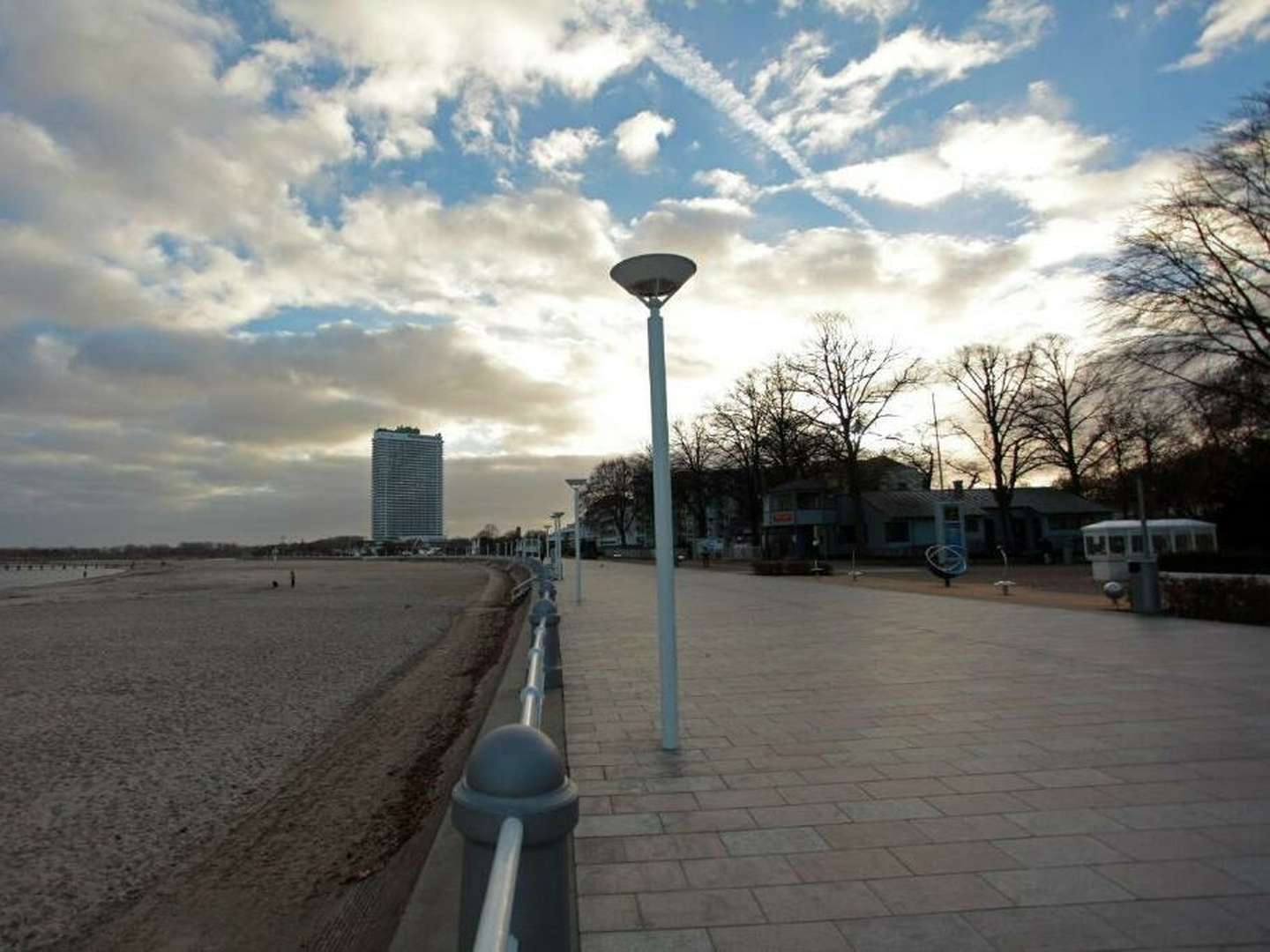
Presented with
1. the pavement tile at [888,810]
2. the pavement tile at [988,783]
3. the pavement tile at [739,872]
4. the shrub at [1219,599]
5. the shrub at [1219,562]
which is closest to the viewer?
the pavement tile at [739,872]

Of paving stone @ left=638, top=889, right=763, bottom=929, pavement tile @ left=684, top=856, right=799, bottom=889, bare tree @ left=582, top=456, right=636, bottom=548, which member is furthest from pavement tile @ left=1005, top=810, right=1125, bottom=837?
bare tree @ left=582, top=456, right=636, bottom=548

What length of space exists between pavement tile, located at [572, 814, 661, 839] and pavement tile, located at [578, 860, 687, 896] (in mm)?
372

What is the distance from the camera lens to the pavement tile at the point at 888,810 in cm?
402

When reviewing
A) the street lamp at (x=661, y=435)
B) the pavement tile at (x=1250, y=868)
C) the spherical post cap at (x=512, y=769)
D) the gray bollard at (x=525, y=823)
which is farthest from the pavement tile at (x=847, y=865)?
the spherical post cap at (x=512, y=769)

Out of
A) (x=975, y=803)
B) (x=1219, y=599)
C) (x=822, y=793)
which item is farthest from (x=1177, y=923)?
(x=1219, y=599)

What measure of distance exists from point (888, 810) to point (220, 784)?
5832 millimetres

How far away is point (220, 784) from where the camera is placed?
6953 millimetres

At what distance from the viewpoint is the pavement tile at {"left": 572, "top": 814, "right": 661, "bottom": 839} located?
3881 millimetres

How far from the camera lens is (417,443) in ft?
518

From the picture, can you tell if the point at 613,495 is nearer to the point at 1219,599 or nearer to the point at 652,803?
the point at 1219,599

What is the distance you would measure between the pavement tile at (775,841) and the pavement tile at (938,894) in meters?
0.44

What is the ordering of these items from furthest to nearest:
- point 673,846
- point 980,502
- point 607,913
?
1. point 980,502
2. point 673,846
3. point 607,913

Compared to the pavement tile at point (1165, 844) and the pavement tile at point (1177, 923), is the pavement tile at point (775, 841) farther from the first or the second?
the pavement tile at point (1165, 844)

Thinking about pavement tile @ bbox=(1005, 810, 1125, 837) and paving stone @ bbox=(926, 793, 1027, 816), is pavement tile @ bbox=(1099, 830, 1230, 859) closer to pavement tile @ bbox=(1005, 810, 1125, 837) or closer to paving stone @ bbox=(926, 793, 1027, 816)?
pavement tile @ bbox=(1005, 810, 1125, 837)
